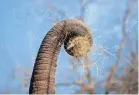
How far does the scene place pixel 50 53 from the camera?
3129 mm

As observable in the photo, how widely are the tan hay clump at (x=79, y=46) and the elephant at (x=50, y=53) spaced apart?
0.05 meters

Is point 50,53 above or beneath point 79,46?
beneath

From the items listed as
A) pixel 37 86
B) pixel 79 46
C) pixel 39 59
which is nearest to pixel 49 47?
pixel 39 59

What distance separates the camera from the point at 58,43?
3256mm

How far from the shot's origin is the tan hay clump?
142 inches

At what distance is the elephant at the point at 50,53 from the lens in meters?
3.01

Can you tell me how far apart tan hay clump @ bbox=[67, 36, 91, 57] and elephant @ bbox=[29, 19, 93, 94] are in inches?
2.1

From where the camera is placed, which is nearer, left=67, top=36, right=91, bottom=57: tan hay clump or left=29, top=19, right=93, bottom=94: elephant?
left=29, top=19, right=93, bottom=94: elephant

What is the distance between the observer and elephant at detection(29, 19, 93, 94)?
3.01 meters

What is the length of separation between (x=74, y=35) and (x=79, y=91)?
11898 millimetres

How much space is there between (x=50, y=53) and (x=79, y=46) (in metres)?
0.70

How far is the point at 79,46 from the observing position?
12.4ft

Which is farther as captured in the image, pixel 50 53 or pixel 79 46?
pixel 79 46

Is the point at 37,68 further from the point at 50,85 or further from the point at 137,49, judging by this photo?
the point at 137,49
